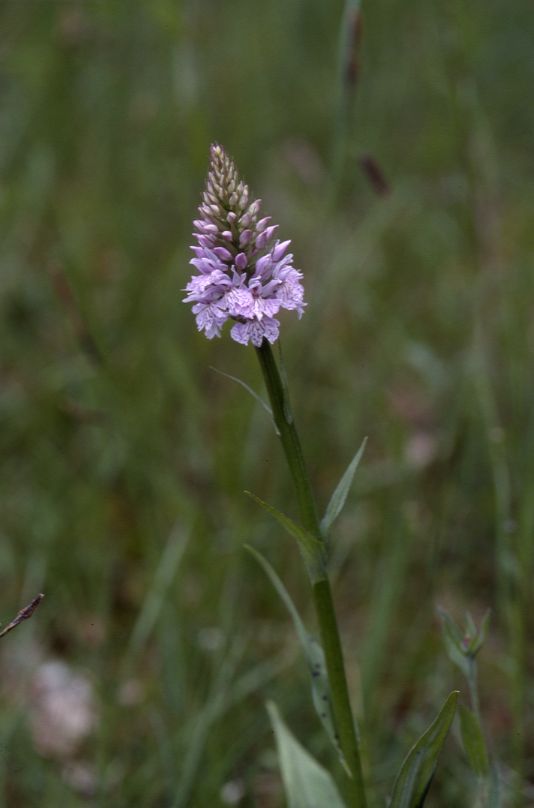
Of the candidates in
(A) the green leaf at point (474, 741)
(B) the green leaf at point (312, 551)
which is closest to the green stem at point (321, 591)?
(B) the green leaf at point (312, 551)

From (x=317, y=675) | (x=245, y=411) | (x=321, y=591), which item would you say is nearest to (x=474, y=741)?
(x=317, y=675)

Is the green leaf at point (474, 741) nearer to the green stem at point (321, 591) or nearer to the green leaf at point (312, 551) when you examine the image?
the green stem at point (321, 591)

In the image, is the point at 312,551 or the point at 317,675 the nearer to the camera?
the point at 312,551

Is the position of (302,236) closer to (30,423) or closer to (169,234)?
(169,234)

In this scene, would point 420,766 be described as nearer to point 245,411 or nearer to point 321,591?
point 321,591

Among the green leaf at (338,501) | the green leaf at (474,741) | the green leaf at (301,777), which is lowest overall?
the green leaf at (301,777)
